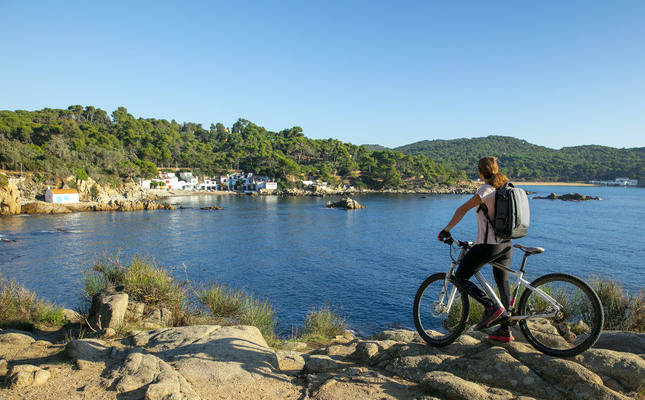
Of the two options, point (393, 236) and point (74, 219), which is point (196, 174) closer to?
point (74, 219)

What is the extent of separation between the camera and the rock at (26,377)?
11.7 ft

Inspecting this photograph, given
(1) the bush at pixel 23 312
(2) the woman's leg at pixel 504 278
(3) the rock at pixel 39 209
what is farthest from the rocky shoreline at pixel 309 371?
(3) the rock at pixel 39 209

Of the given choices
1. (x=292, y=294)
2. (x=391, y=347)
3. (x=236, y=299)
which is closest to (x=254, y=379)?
(x=391, y=347)

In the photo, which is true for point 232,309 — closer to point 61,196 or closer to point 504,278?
point 504,278

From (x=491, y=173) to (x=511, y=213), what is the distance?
0.54 m

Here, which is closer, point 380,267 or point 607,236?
point 380,267

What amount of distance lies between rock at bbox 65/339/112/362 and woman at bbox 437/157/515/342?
4.29 m

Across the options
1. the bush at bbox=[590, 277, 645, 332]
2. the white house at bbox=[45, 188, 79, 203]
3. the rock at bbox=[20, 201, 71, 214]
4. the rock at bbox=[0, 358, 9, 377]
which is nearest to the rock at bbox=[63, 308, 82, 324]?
the rock at bbox=[0, 358, 9, 377]

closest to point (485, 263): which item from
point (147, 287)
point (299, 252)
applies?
point (147, 287)

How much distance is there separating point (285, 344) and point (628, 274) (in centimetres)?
2289

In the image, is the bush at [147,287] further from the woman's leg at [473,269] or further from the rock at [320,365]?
the woman's leg at [473,269]

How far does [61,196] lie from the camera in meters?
53.1

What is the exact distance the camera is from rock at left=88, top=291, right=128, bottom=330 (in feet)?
19.0

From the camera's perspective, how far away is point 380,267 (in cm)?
2355
